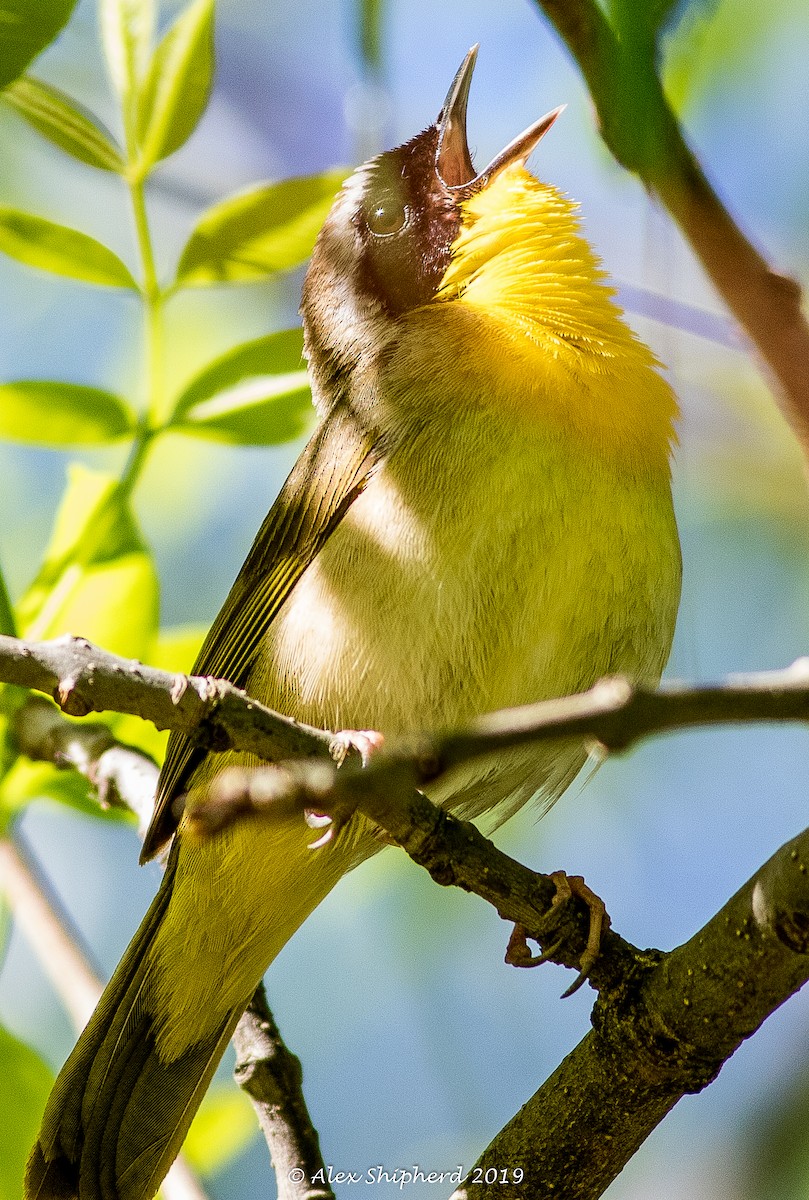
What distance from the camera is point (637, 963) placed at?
105 inches

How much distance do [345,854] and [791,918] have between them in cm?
149

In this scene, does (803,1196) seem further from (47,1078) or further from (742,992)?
(47,1078)

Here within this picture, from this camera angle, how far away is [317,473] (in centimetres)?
343

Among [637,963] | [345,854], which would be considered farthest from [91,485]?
[637,963]

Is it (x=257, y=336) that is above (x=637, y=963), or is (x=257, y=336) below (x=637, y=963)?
above

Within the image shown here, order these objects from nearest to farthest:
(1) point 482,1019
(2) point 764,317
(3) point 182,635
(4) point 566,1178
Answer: (2) point 764,317
(4) point 566,1178
(3) point 182,635
(1) point 482,1019

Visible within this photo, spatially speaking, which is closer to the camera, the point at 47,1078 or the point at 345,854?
the point at 47,1078

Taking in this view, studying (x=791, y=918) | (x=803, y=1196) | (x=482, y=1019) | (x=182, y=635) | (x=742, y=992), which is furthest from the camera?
(x=482, y=1019)

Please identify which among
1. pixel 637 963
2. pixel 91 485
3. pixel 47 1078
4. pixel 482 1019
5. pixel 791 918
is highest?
pixel 91 485

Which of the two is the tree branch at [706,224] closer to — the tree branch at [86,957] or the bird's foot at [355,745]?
the bird's foot at [355,745]

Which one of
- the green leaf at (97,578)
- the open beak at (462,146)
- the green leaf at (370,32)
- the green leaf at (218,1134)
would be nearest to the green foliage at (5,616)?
the green leaf at (97,578)

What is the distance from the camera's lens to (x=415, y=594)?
304 centimetres

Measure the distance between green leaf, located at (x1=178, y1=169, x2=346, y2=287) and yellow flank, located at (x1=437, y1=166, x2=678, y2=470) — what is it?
0.52m

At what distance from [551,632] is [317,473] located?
793 millimetres
